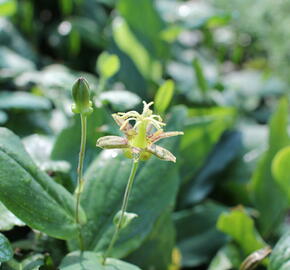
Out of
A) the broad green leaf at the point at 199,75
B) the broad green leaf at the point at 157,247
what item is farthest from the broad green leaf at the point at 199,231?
the broad green leaf at the point at 199,75

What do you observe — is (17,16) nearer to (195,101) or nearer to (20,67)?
(20,67)

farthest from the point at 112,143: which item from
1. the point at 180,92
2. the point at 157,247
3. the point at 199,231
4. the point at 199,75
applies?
the point at 180,92

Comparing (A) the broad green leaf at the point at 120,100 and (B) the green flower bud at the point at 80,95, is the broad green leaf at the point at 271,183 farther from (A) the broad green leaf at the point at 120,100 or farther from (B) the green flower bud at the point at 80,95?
(B) the green flower bud at the point at 80,95

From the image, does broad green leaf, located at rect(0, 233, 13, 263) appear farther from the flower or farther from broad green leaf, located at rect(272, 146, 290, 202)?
broad green leaf, located at rect(272, 146, 290, 202)

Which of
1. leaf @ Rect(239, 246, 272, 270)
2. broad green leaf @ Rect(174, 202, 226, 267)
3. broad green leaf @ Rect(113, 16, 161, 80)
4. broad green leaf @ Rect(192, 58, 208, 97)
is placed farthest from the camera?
broad green leaf @ Rect(113, 16, 161, 80)

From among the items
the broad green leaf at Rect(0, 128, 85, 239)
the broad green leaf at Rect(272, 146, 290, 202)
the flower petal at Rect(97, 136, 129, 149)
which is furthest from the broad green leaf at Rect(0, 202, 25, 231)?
the broad green leaf at Rect(272, 146, 290, 202)

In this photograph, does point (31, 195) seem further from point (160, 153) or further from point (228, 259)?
point (228, 259)

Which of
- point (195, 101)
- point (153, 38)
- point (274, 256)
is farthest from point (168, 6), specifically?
point (274, 256)
